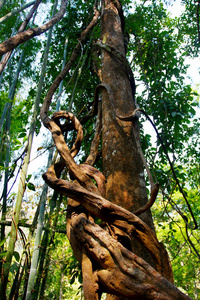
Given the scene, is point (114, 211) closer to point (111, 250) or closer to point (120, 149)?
point (111, 250)

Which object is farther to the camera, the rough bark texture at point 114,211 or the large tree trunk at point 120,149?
the large tree trunk at point 120,149

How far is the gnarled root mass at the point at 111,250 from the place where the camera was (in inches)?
21.8

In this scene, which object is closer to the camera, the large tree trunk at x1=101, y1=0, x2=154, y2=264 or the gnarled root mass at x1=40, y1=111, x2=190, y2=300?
the gnarled root mass at x1=40, y1=111, x2=190, y2=300

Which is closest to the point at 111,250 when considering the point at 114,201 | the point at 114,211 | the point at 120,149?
the point at 114,211

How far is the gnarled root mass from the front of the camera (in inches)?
21.8

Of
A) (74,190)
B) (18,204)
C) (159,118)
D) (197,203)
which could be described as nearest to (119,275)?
(74,190)

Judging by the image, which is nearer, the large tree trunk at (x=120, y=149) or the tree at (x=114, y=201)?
the tree at (x=114, y=201)

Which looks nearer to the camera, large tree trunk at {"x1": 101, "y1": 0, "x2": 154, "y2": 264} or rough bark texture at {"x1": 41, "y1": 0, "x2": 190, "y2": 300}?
rough bark texture at {"x1": 41, "y1": 0, "x2": 190, "y2": 300}

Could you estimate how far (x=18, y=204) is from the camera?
1148 millimetres

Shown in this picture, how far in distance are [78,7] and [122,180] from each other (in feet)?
9.44

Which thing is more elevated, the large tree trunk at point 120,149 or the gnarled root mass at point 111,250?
the large tree trunk at point 120,149

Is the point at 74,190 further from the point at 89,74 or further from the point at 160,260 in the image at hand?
the point at 89,74

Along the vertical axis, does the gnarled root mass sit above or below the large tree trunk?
below

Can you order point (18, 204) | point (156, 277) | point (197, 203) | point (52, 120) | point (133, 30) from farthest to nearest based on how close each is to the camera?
1. point (197, 203)
2. point (133, 30)
3. point (52, 120)
4. point (18, 204)
5. point (156, 277)
